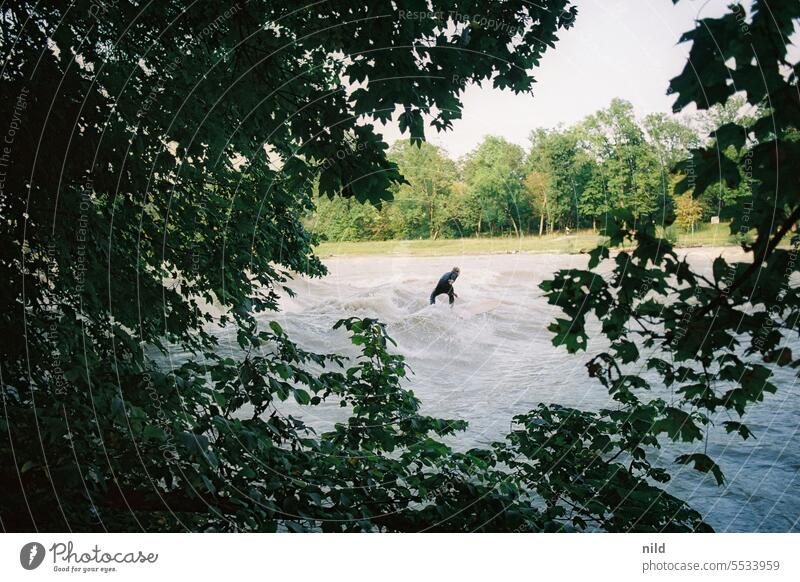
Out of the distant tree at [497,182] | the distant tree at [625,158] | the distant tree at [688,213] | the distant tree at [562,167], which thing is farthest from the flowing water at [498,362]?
the distant tree at [688,213]

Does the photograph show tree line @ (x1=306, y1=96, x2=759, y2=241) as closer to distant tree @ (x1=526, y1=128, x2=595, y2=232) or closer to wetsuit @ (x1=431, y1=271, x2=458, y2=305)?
distant tree @ (x1=526, y1=128, x2=595, y2=232)

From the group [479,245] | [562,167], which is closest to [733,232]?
[562,167]

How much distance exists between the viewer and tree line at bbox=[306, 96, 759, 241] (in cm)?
166

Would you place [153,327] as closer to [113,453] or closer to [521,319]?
[113,453]

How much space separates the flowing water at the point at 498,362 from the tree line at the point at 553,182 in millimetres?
261

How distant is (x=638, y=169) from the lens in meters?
1.87

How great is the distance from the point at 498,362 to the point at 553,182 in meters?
2.69

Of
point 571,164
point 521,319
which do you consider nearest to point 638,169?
point 571,164

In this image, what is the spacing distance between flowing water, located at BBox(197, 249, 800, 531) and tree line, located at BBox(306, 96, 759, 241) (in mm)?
261

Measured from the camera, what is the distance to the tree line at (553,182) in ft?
5.44

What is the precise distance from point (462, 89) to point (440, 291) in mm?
2250

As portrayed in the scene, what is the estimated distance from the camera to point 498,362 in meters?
4.70

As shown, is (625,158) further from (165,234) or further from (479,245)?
(165,234)
